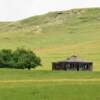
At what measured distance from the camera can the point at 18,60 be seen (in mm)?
101062

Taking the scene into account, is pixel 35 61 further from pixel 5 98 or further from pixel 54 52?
pixel 5 98

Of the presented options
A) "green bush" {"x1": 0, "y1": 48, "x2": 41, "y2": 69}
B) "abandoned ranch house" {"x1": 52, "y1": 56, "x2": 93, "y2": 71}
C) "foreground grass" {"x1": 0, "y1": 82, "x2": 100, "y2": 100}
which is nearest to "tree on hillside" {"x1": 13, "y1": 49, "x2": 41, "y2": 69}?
"green bush" {"x1": 0, "y1": 48, "x2": 41, "y2": 69}

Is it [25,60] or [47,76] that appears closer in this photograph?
[47,76]

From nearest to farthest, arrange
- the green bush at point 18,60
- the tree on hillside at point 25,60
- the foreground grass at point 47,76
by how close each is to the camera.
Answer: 1. the foreground grass at point 47,76
2. the green bush at point 18,60
3. the tree on hillside at point 25,60

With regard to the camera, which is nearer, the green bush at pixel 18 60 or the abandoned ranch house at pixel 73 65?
the green bush at pixel 18 60

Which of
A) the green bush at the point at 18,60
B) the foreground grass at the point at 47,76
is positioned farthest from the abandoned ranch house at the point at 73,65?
the foreground grass at the point at 47,76

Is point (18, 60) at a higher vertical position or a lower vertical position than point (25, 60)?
lower

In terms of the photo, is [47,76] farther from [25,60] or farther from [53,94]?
[25,60]

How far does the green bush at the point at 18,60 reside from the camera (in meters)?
99.0

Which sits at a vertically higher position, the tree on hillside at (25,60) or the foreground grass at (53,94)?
the foreground grass at (53,94)

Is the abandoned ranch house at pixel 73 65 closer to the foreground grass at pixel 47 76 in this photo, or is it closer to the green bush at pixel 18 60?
the green bush at pixel 18 60

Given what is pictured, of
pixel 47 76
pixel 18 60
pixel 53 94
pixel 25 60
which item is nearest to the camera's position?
pixel 53 94

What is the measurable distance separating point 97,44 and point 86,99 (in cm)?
14576

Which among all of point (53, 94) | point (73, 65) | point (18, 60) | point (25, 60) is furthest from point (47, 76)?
point (73, 65)
